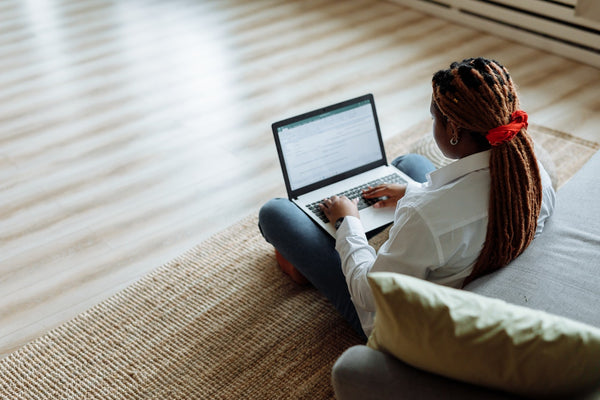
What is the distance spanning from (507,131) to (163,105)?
2454mm

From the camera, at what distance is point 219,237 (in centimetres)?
254

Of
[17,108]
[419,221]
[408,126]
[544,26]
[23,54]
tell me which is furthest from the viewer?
[23,54]

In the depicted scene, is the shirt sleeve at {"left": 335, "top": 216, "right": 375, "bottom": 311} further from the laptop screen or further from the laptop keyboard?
the laptop screen

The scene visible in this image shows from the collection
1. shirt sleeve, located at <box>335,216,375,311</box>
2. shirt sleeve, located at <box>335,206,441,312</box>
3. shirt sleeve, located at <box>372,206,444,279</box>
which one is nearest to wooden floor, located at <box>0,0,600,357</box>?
shirt sleeve, located at <box>335,216,375,311</box>

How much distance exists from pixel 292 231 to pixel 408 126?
1461 mm

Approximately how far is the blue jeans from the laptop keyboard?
0.04 meters

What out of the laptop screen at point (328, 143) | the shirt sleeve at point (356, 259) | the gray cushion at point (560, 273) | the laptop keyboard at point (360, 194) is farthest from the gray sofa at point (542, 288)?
the laptop screen at point (328, 143)

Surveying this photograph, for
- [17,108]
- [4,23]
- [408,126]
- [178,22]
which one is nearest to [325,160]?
[408,126]

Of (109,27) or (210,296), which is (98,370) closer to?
(210,296)

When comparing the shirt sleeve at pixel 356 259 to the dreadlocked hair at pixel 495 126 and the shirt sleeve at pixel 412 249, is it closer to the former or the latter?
the shirt sleeve at pixel 412 249

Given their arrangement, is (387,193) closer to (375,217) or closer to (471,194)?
(375,217)

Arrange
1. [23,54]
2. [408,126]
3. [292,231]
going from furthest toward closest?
[23,54]
[408,126]
[292,231]

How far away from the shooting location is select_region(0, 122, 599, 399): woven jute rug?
6.35ft

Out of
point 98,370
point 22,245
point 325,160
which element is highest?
point 325,160
